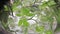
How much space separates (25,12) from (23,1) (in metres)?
0.11

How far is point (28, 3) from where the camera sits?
670 millimetres

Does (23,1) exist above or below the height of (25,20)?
above

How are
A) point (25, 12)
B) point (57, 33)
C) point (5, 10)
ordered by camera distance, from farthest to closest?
point (57, 33)
point (5, 10)
point (25, 12)

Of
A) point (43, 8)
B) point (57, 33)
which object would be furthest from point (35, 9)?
point (57, 33)

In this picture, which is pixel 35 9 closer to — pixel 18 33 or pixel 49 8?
pixel 49 8

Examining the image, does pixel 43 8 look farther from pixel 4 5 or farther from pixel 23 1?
pixel 4 5

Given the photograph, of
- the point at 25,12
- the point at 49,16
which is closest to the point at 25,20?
the point at 25,12

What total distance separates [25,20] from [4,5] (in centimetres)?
19

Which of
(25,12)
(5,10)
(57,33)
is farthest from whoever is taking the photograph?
(57,33)

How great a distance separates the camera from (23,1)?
2.20 feet

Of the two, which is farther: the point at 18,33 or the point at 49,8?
the point at 18,33

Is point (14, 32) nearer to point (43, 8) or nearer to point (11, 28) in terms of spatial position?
point (11, 28)

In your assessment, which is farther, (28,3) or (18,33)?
(18,33)

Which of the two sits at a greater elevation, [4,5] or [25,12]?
[4,5]
